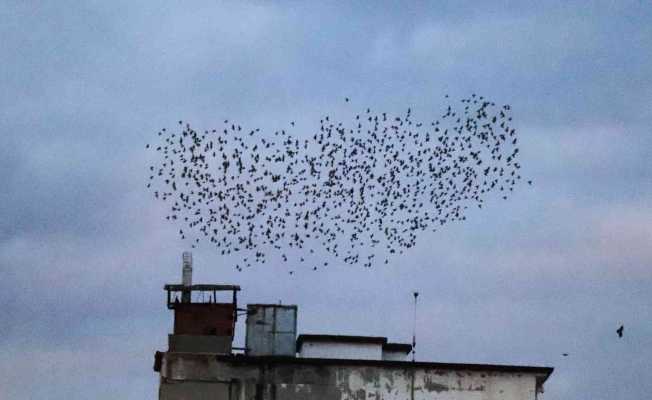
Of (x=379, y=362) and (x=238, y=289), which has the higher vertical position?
(x=238, y=289)

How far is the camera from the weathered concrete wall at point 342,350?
162 feet

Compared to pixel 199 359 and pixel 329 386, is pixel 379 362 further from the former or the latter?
pixel 199 359

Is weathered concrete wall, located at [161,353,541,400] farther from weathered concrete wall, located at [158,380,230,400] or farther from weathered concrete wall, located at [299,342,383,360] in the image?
weathered concrete wall, located at [299,342,383,360]

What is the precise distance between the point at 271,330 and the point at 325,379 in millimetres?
3476

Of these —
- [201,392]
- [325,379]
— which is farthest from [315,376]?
[201,392]

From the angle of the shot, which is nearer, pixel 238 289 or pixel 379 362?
pixel 379 362

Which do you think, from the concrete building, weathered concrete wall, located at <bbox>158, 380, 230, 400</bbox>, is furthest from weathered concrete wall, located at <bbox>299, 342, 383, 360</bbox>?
weathered concrete wall, located at <bbox>158, 380, 230, 400</bbox>

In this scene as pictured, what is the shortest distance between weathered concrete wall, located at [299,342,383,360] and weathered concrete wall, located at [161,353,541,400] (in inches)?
57.0

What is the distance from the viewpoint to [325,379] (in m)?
47.8

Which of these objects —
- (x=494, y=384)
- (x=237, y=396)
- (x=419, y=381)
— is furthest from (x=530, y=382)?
(x=237, y=396)

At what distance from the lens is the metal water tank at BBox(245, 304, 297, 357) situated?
49.4 meters

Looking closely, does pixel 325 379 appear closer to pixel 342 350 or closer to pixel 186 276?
pixel 342 350

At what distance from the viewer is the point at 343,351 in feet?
Answer: 162

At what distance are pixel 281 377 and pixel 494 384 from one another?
8.51 metres
